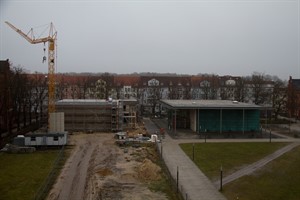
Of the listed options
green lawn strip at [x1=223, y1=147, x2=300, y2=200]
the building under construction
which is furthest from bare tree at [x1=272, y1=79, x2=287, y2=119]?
green lawn strip at [x1=223, y1=147, x2=300, y2=200]

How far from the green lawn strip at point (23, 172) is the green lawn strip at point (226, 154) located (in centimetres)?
1313

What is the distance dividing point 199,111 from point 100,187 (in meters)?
27.4

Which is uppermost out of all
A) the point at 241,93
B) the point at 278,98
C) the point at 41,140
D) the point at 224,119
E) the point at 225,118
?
the point at 241,93

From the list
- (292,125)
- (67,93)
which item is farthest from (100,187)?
(67,93)

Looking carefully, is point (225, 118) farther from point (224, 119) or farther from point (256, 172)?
point (256, 172)

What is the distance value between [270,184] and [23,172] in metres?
19.2

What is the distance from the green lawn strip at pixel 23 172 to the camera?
24.0 m

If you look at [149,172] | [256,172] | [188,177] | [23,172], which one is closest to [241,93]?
[256,172]

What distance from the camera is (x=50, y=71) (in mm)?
53406

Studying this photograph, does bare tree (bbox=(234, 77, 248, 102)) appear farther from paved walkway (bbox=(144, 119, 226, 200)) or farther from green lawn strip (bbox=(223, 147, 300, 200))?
green lawn strip (bbox=(223, 147, 300, 200))

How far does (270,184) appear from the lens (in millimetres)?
25547

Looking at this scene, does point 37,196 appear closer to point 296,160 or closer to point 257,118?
point 296,160

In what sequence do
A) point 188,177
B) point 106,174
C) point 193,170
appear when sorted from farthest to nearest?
point 193,170, point 106,174, point 188,177

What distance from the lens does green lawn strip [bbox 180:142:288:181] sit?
98.9 feet
